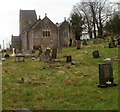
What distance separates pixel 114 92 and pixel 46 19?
166ft

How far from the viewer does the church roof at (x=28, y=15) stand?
70.9 meters

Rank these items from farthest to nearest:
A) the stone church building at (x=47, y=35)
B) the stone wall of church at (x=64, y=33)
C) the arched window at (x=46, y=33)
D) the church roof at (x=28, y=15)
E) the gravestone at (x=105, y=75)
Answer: the church roof at (x=28, y=15)
the stone wall of church at (x=64, y=33)
the arched window at (x=46, y=33)
the stone church building at (x=47, y=35)
the gravestone at (x=105, y=75)

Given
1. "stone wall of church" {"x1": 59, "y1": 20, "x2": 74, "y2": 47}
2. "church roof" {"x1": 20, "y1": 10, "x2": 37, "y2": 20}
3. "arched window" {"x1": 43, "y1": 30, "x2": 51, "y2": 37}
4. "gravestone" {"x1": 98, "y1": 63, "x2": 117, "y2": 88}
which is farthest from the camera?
"church roof" {"x1": 20, "y1": 10, "x2": 37, "y2": 20}

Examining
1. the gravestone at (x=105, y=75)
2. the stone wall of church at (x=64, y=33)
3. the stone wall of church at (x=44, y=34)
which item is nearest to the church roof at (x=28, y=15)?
the stone wall of church at (x=44, y=34)

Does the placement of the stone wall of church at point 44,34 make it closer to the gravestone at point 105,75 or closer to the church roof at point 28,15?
the church roof at point 28,15

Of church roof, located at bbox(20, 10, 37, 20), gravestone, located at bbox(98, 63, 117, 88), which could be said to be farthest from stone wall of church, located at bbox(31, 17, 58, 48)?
gravestone, located at bbox(98, 63, 117, 88)

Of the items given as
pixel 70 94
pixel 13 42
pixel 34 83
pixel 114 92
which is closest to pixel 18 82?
pixel 34 83

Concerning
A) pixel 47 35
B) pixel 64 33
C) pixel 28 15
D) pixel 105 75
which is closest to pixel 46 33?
pixel 47 35

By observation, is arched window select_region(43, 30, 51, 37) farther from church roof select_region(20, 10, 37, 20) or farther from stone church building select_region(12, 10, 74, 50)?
church roof select_region(20, 10, 37, 20)

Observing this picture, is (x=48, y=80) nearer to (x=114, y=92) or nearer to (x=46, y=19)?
(x=114, y=92)

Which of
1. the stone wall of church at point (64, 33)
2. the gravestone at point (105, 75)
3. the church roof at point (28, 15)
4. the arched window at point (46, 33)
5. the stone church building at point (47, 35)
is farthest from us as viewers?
the church roof at point (28, 15)

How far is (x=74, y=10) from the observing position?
71.2 m

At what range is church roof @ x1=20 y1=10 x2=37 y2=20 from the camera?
2793 inches

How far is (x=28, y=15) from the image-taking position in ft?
235
